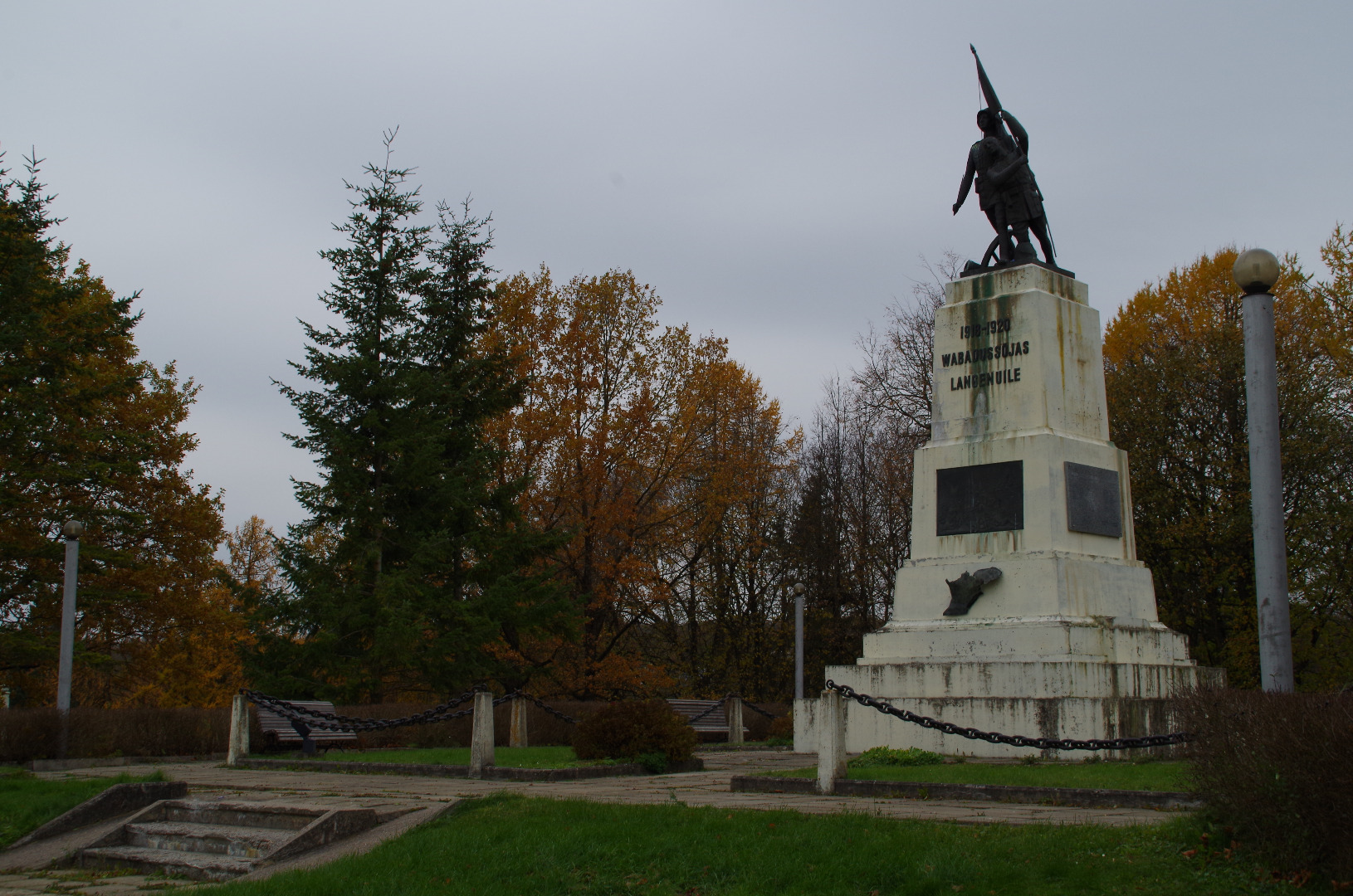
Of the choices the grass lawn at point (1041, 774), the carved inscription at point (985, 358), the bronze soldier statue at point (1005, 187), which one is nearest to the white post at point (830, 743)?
the grass lawn at point (1041, 774)

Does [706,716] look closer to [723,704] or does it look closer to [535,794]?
[723,704]

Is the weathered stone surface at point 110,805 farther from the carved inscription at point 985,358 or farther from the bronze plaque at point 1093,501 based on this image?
the carved inscription at point 985,358

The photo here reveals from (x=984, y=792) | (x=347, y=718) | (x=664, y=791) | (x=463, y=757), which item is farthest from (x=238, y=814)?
(x=347, y=718)

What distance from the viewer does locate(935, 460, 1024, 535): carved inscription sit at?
16266mm

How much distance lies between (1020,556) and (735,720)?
10083mm

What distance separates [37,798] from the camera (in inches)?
466

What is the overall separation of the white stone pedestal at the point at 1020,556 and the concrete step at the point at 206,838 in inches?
330

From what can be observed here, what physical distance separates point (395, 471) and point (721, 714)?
9147mm

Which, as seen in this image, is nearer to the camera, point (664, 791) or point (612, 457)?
point (664, 791)

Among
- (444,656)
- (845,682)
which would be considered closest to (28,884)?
(845,682)

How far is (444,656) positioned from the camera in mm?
26125

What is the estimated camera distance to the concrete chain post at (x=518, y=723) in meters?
19.5

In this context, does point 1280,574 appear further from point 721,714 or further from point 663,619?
point 663,619

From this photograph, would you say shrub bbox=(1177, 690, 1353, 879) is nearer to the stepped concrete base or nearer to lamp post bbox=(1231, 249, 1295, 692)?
lamp post bbox=(1231, 249, 1295, 692)
